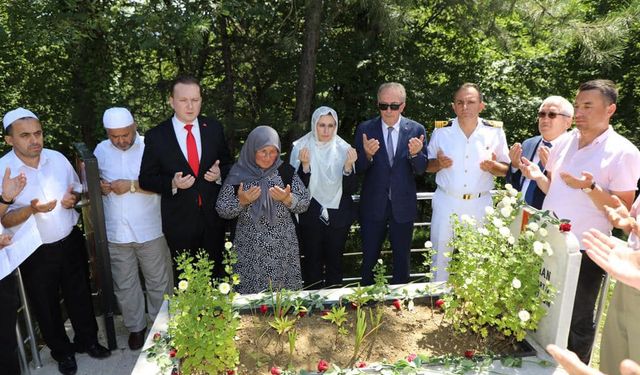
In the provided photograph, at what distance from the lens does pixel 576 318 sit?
133 inches

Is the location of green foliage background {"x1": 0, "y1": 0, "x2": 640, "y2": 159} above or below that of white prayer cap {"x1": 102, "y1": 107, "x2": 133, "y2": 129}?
above

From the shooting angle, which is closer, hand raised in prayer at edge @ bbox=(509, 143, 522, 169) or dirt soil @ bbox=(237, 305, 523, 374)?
dirt soil @ bbox=(237, 305, 523, 374)

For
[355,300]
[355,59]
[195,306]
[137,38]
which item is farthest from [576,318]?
[355,59]

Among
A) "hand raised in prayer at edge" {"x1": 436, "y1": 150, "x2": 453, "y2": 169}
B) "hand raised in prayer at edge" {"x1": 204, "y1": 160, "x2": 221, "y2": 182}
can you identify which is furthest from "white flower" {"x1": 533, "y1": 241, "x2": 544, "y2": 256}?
"hand raised in prayer at edge" {"x1": 204, "y1": 160, "x2": 221, "y2": 182}

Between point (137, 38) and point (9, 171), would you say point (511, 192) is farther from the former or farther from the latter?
point (137, 38)

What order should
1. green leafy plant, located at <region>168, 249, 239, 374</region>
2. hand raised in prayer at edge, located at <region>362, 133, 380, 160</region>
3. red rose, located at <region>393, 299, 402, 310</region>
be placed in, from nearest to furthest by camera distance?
green leafy plant, located at <region>168, 249, 239, 374</region> < red rose, located at <region>393, 299, 402, 310</region> < hand raised in prayer at edge, located at <region>362, 133, 380, 160</region>

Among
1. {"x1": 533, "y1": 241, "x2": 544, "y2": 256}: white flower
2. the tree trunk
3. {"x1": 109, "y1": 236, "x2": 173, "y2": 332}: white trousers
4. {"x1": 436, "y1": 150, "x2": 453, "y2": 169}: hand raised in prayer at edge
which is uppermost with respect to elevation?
the tree trunk

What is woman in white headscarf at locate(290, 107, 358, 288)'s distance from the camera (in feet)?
13.1

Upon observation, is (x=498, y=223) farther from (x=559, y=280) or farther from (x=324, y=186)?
(x=324, y=186)

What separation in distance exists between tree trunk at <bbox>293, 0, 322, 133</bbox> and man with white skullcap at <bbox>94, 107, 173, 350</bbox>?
3345 mm

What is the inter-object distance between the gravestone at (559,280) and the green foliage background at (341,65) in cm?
396

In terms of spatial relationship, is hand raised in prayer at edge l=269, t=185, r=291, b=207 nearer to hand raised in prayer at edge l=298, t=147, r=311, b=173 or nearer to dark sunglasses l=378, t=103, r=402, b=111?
hand raised in prayer at edge l=298, t=147, r=311, b=173

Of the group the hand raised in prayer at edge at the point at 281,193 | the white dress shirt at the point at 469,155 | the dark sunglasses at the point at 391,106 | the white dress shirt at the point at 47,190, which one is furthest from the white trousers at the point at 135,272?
the white dress shirt at the point at 469,155

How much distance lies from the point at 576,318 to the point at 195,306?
2563 millimetres
